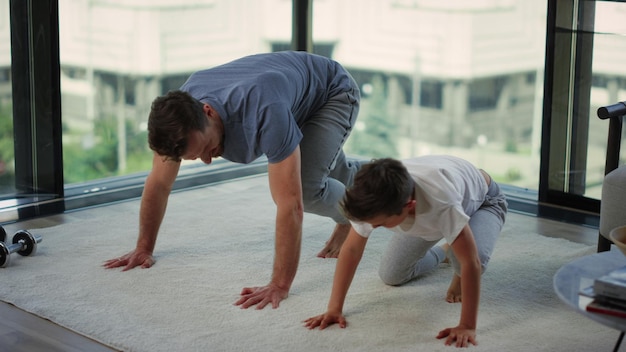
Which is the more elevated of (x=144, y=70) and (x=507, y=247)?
(x=144, y=70)

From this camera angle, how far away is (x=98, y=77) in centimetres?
417

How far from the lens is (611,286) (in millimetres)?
1963

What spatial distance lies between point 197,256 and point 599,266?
61.8 inches

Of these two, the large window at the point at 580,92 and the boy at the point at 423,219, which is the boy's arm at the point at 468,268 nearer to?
the boy at the point at 423,219

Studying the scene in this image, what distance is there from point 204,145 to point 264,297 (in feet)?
1.82

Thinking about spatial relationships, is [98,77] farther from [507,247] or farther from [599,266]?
[599,266]

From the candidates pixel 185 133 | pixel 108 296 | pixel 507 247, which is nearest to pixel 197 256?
pixel 108 296

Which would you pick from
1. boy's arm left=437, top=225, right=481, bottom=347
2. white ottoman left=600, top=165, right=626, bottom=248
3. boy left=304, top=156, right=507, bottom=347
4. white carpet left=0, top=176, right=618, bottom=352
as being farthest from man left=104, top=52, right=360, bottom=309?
white ottoman left=600, top=165, right=626, bottom=248

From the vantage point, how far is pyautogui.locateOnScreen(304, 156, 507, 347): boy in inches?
89.5

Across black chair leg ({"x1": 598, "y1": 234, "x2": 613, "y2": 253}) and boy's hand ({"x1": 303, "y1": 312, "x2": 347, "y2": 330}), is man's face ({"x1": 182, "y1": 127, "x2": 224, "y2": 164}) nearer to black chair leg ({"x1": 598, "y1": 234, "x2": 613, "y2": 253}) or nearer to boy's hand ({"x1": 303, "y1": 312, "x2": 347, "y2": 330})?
boy's hand ({"x1": 303, "y1": 312, "x2": 347, "y2": 330})

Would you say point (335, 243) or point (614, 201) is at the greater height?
point (614, 201)

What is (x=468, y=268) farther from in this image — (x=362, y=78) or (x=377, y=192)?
(x=362, y=78)

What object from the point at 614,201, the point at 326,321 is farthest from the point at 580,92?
the point at 326,321

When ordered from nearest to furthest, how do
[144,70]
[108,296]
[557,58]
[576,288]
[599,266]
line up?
[576,288] → [599,266] → [108,296] → [557,58] → [144,70]
